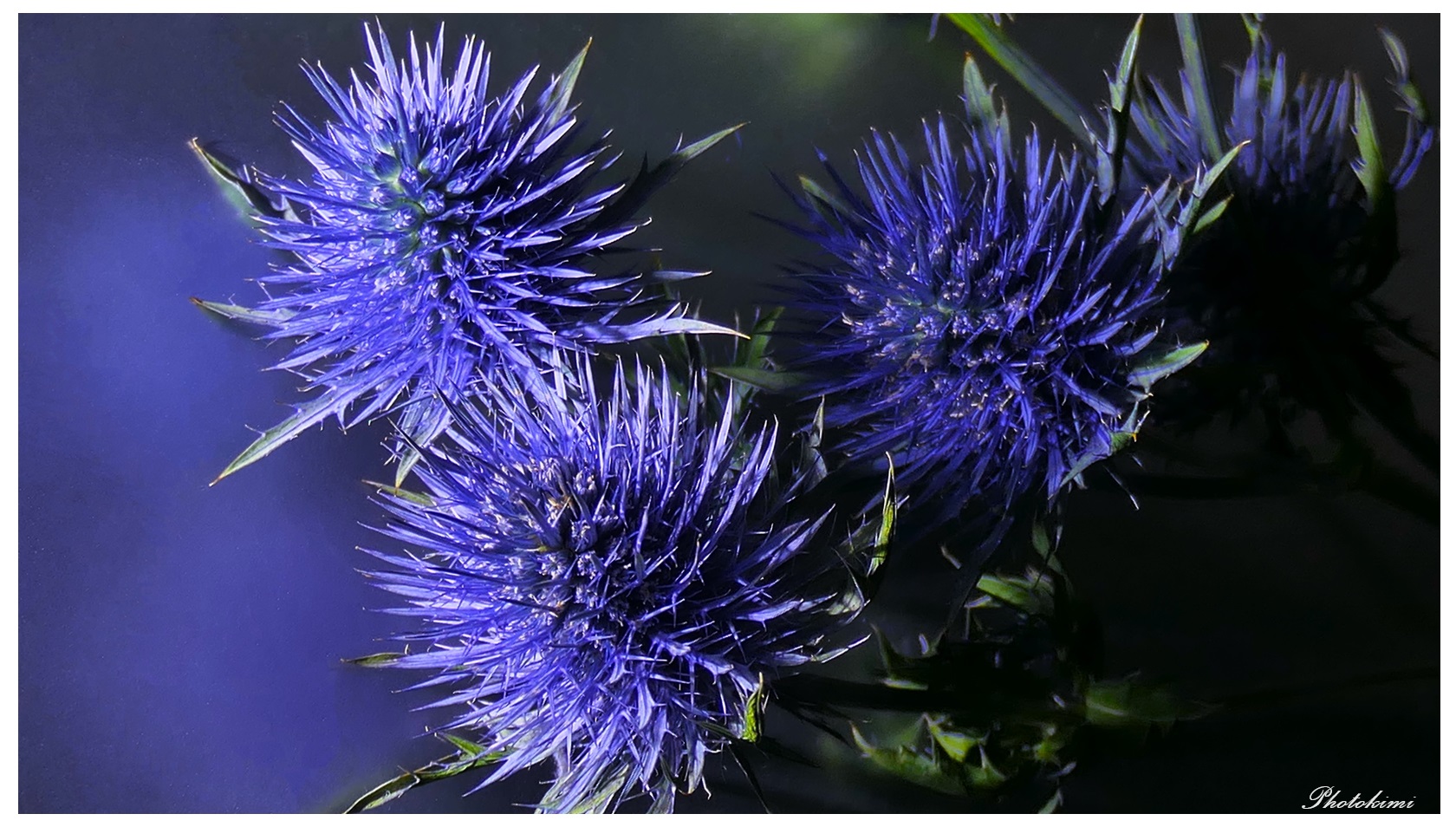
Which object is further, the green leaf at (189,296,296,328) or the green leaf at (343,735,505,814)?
the green leaf at (189,296,296,328)

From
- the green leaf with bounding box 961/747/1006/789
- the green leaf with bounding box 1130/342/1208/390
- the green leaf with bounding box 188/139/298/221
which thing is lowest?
the green leaf with bounding box 961/747/1006/789

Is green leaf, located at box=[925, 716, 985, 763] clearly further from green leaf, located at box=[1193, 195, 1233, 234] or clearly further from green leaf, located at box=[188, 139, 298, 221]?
green leaf, located at box=[188, 139, 298, 221]

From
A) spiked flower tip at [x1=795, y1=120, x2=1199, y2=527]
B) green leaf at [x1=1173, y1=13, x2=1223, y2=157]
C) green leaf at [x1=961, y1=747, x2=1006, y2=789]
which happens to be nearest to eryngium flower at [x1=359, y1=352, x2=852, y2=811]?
spiked flower tip at [x1=795, y1=120, x2=1199, y2=527]

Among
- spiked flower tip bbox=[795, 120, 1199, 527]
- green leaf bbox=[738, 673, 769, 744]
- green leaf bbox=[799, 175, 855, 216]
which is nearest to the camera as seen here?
green leaf bbox=[738, 673, 769, 744]

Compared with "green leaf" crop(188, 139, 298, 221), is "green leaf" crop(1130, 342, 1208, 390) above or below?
below

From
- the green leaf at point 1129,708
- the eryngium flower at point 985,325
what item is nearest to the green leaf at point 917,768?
the green leaf at point 1129,708

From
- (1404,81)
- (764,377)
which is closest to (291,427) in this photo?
(764,377)

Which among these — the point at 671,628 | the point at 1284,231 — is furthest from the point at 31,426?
the point at 1284,231
